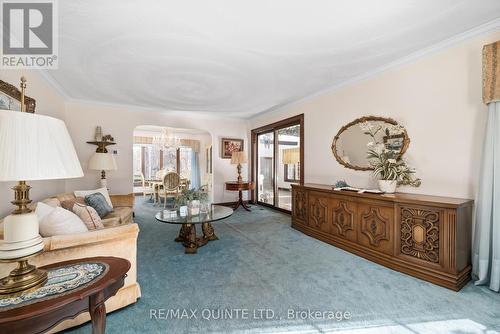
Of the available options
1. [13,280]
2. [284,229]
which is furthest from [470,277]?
[13,280]

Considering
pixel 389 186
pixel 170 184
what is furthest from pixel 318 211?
pixel 170 184

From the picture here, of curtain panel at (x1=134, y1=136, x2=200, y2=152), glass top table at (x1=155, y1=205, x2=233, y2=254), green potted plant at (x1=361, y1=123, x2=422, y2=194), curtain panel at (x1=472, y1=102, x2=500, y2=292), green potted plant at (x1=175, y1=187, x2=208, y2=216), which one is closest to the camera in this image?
curtain panel at (x1=472, y1=102, x2=500, y2=292)

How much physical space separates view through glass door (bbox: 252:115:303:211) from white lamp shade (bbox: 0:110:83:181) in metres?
4.11

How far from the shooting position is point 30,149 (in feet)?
3.12

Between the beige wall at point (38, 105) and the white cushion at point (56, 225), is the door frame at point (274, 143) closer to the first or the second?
the white cushion at point (56, 225)

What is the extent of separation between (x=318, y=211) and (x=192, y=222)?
195cm

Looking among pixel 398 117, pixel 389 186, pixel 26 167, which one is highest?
pixel 398 117

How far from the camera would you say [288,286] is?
2.18 metres

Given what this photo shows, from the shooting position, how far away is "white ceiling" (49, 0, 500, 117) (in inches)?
76.1

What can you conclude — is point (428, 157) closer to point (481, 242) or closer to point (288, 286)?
point (481, 242)

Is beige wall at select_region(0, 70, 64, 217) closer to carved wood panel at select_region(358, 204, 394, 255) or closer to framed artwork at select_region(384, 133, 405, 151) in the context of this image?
carved wood panel at select_region(358, 204, 394, 255)

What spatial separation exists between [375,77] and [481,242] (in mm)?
2348

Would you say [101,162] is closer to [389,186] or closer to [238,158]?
[238,158]

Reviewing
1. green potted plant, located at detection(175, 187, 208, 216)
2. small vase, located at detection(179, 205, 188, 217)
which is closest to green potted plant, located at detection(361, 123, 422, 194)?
green potted plant, located at detection(175, 187, 208, 216)
